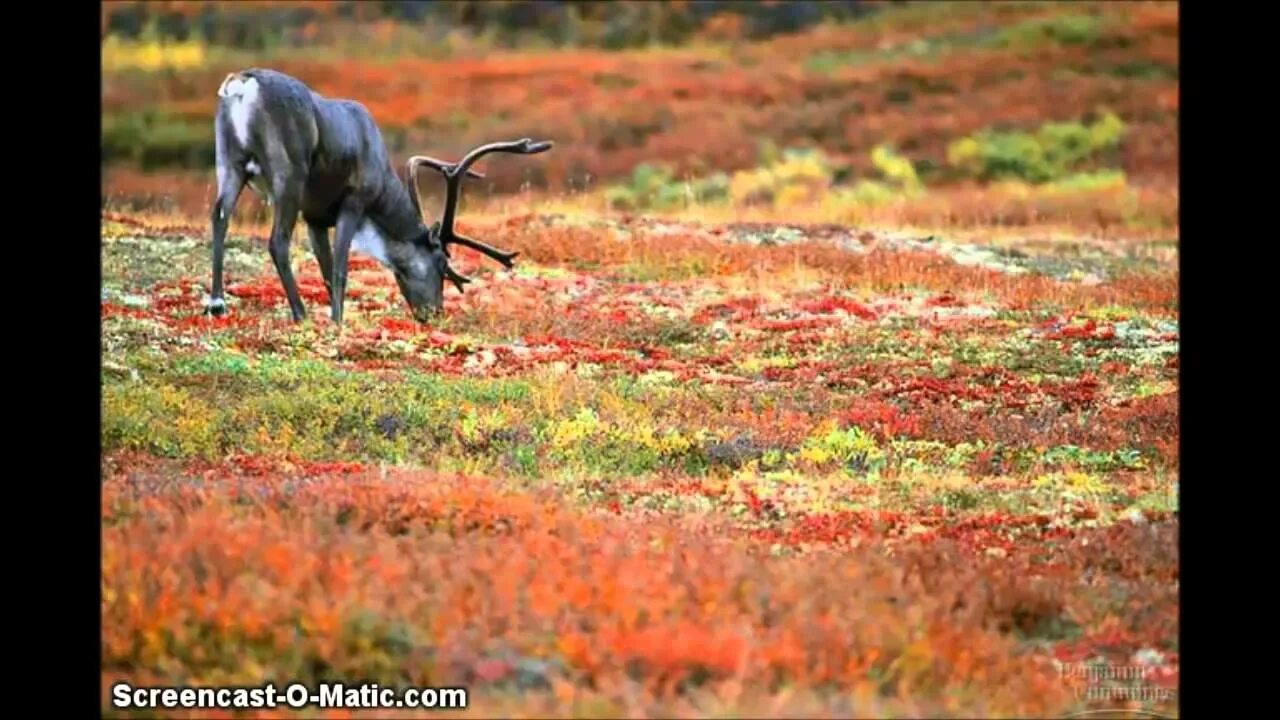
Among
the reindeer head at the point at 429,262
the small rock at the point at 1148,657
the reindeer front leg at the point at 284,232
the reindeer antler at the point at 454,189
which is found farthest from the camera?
the reindeer head at the point at 429,262

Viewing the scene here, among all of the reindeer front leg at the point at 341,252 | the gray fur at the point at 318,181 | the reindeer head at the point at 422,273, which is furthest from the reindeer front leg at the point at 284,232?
the reindeer head at the point at 422,273

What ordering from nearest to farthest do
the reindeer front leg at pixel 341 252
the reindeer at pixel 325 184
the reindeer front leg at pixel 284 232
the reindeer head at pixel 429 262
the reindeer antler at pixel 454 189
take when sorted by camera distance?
the reindeer at pixel 325 184 < the reindeer front leg at pixel 284 232 < the reindeer front leg at pixel 341 252 < the reindeer antler at pixel 454 189 < the reindeer head at pixel 429 262

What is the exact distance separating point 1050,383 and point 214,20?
138 feet

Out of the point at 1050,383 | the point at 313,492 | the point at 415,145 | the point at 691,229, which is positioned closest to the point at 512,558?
the point at 313,492

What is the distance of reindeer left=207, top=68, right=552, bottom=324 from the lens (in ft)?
70.4

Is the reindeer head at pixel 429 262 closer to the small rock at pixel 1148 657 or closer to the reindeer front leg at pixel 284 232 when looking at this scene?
the reindeer front leg at pixel 284 232

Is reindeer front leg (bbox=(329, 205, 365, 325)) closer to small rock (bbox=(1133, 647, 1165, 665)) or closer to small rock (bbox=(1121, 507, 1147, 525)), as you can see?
small rock (bbox=(1121, 507, 1147, 525))

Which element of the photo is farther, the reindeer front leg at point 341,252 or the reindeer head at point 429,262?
the reindeer head at point 429,262

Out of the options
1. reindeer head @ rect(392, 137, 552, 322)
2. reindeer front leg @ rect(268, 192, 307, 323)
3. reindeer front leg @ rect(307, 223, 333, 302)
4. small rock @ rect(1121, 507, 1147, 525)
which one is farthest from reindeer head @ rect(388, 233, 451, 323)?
small rock @ rect(1121, 507, 1147, 525)

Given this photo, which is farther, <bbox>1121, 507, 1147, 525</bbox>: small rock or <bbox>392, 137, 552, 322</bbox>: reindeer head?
<bbox>392, 137, 552, 322</bbox>: reindeer head

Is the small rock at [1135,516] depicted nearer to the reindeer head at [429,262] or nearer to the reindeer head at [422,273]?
the reindeer head at [429,262]

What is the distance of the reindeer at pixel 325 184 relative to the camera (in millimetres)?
A: 21469

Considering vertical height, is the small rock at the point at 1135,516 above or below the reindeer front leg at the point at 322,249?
below

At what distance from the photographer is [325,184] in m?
22.8
